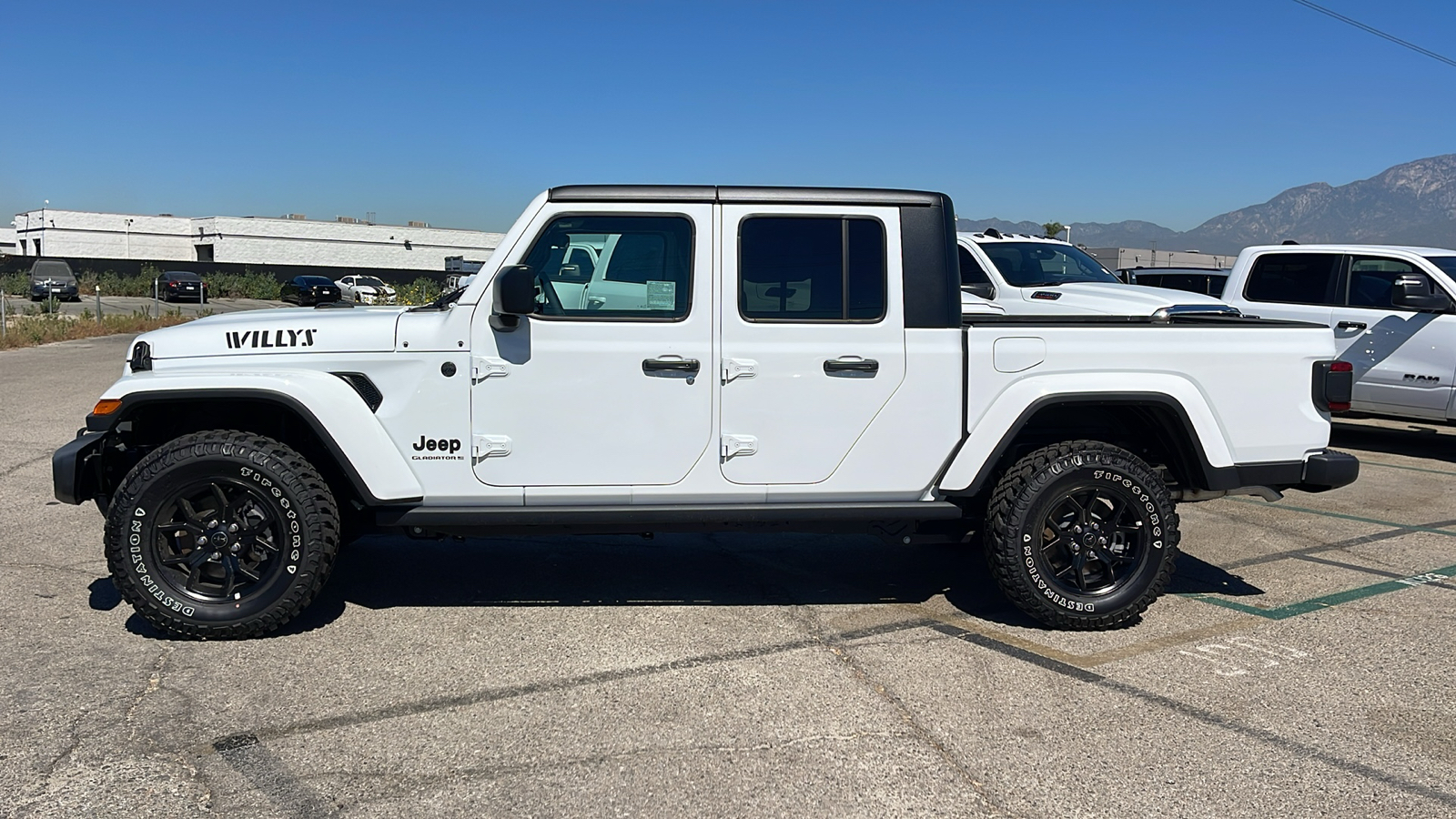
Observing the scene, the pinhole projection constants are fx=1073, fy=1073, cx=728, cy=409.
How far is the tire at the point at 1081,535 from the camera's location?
4.96 meters

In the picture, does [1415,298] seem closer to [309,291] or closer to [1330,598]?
[1330,598]

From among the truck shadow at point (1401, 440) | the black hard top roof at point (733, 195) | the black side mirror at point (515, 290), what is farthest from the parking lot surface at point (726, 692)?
the truck shadow at point (1401, 440)

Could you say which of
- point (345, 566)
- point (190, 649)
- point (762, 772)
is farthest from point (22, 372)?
point (762, 772)

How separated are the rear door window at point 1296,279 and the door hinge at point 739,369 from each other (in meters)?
8.19

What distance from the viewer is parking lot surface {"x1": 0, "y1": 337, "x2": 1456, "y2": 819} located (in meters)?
3.45

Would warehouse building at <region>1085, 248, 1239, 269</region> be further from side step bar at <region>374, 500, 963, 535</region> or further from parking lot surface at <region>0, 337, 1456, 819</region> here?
side step bar at <region>374, 500, 963, 535</region>

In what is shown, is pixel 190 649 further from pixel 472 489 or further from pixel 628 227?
pixel 628 227

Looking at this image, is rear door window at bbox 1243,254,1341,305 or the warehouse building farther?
the warehouse building

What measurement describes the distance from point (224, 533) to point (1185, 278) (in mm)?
14676

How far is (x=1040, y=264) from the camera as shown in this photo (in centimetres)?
1096

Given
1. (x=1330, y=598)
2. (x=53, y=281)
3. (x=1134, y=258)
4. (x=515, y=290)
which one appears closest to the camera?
(x=515, y=290)

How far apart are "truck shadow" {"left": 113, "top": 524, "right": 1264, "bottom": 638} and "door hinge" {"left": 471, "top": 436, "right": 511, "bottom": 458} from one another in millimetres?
988

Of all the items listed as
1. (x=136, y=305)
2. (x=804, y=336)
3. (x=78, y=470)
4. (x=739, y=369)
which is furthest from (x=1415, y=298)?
(x=136, y=305)

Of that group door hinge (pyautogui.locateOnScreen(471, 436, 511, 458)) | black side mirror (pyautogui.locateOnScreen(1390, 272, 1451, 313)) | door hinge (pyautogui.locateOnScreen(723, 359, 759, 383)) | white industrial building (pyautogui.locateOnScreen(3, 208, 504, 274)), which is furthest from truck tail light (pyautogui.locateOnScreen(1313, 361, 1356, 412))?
white industrial building (pyautogui.locateOnScreen(3, 208, 504, 274))
